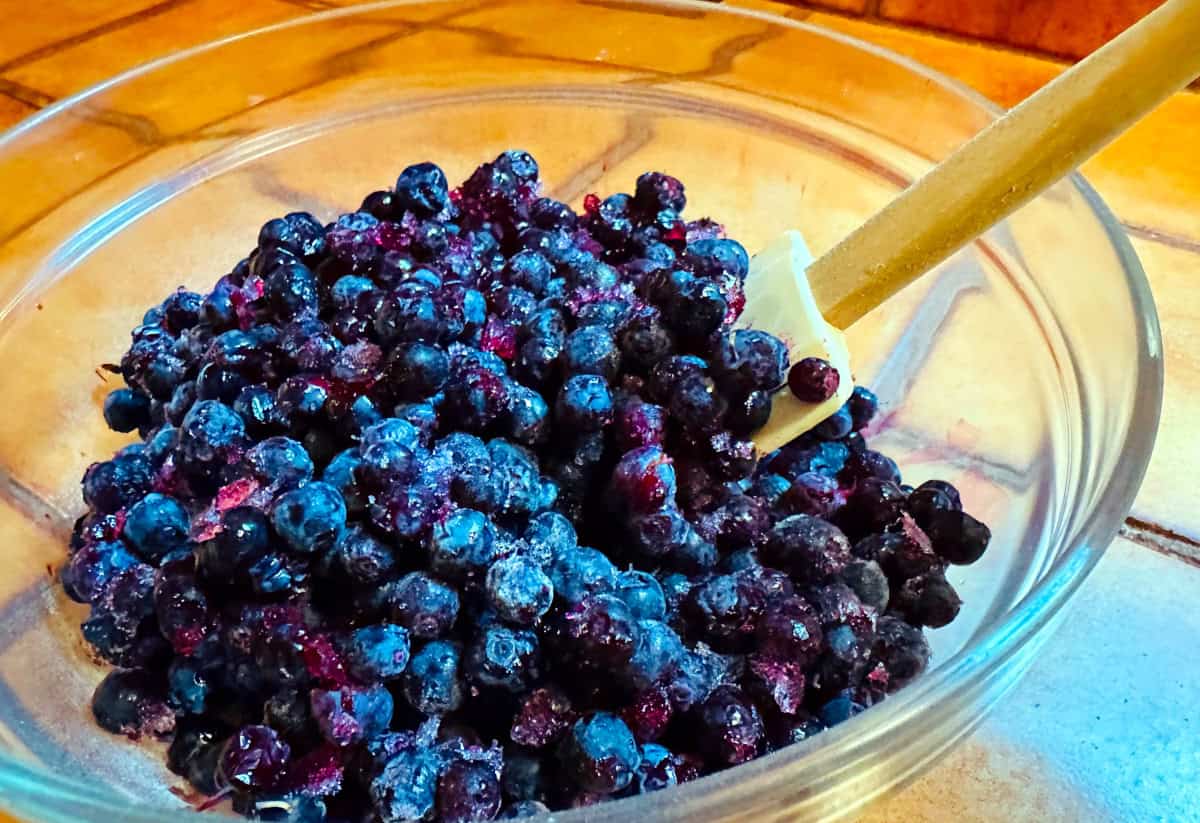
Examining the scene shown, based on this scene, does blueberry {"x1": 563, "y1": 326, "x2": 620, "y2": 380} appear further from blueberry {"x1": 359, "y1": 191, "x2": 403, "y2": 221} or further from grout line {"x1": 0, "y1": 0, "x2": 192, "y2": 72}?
grout line {"x1": 0, "y1": 0, "x2": 192, "y2": 72}

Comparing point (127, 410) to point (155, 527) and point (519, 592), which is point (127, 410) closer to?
point (155, 527)

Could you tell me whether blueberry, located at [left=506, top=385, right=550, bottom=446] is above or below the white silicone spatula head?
below

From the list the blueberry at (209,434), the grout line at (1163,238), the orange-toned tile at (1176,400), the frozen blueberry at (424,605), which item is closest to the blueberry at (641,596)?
the frozen blueberry at (424,605)

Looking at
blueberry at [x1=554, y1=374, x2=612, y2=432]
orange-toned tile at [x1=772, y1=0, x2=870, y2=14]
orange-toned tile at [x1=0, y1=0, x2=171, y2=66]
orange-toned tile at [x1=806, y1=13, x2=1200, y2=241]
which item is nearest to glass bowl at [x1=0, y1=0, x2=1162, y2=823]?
blueberry at [x1=554, y1=374, x2=612, y2=432]

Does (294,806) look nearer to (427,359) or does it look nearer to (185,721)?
(185,721)

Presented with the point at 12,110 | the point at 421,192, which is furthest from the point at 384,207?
the point at 12,110

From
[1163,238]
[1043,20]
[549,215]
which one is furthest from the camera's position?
[1043,20]
